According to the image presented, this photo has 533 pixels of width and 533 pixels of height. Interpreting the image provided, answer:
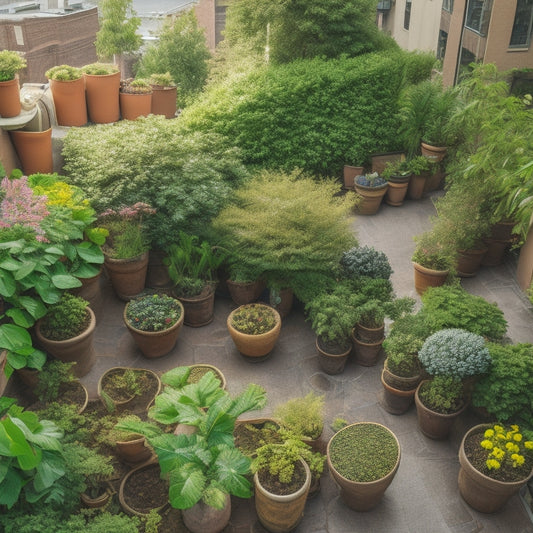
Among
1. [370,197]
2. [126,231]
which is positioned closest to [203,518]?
[126,231]

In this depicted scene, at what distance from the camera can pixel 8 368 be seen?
4547 mm

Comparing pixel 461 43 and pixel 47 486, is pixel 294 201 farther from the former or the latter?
pixel 461 43

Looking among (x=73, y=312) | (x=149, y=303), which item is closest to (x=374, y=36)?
(x=149, y=303)

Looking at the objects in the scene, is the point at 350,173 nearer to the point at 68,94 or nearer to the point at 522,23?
the point at 522,23

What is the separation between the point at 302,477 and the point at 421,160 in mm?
6371

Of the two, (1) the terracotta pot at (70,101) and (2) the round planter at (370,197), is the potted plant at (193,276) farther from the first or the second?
(2) the round planter at (370,197)

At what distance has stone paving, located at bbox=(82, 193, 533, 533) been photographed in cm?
Answer: 446

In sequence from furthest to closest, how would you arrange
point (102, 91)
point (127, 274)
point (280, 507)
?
point (102, 91) → point (127, 274) → point (280, 507)

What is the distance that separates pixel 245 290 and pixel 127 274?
4.57 feet

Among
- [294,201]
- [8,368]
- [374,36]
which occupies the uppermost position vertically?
[374,36]

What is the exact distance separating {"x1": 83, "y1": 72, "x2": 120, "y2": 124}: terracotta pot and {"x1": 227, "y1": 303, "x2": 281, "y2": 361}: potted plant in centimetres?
403

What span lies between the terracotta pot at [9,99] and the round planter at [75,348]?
266 centimetres

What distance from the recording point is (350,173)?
9.38m

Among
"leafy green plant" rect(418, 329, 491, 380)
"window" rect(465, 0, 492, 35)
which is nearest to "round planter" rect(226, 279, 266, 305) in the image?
"leafy green plant" rect(418, 329, 491, 380)
